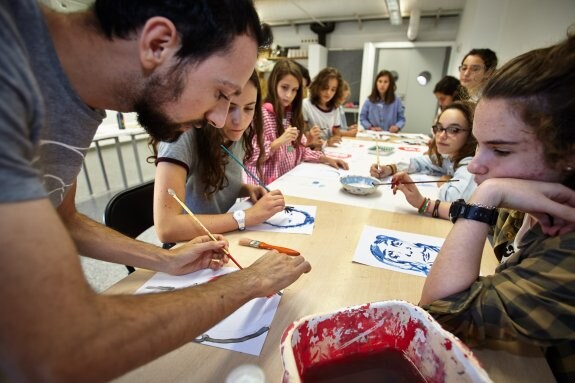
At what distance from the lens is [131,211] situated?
1148mm

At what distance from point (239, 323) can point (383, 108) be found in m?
4.14

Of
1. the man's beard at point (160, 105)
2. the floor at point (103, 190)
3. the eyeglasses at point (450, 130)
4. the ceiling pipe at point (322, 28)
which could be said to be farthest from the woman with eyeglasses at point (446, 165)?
the ceiling pipe at point (322, 28)

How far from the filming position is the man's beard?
1.91 ft

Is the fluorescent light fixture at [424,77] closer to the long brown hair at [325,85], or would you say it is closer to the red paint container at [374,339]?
the long brown hair at [325,85]

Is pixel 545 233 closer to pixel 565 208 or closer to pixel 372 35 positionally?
pixel 565 208

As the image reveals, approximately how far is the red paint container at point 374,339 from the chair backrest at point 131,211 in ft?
2.79

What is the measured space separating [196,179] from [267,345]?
2.62 feet

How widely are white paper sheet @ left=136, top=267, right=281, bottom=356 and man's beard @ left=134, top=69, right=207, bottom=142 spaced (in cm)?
37

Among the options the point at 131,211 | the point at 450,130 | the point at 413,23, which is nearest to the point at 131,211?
the point at 131,211

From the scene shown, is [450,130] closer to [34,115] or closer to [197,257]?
[197,257]

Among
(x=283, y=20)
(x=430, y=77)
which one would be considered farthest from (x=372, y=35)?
(x=283, y=20)

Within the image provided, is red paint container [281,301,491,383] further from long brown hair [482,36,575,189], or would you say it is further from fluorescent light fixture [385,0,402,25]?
fluorescent light fixture [385,0,402,25]

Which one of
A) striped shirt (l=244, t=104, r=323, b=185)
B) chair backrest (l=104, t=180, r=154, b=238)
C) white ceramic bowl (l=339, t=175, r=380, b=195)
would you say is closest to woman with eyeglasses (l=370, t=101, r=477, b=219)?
white ceramic bowl (l=339, t=175, r=380, b=195)

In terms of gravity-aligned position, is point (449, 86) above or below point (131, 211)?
above
